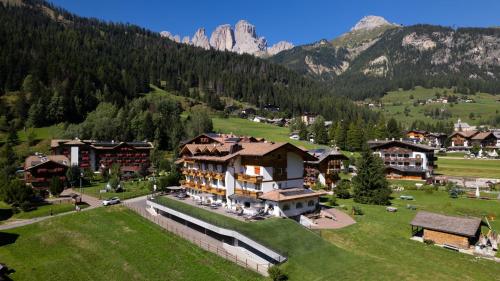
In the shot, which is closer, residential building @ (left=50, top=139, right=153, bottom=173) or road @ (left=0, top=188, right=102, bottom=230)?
road @ (left=0, top=188, right=102, bottom=230)

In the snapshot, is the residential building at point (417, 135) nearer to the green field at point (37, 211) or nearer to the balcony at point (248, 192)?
the balcony at point (248, 192)

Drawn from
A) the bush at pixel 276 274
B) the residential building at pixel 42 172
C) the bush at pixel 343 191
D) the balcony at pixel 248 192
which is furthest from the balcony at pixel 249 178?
the residential building at pixel 42 172

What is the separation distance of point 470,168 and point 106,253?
91562 millimetres

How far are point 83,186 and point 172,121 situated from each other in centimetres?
5157

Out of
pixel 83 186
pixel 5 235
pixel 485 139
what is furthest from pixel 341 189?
pixel 485 139

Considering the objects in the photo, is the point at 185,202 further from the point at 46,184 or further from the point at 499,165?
the point at 499,165

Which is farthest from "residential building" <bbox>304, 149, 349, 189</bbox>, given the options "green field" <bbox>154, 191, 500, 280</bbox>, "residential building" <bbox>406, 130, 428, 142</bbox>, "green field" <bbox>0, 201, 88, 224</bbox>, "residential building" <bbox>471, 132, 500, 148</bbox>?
"residential building" <bbox>471, 132, 500, 148</bbox>

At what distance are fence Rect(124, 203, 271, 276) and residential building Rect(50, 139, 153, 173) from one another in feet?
140

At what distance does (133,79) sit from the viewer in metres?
190

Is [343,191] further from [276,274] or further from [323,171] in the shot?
[276,274]

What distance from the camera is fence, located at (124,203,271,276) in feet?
127

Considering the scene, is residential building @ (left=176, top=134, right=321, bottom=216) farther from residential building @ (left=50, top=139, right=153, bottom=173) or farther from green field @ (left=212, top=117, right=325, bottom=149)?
green field @ (left=212, top=117, right=325, bottom=149)

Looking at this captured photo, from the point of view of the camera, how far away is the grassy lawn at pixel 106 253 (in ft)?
131

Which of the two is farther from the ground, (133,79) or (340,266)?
(133,79)
